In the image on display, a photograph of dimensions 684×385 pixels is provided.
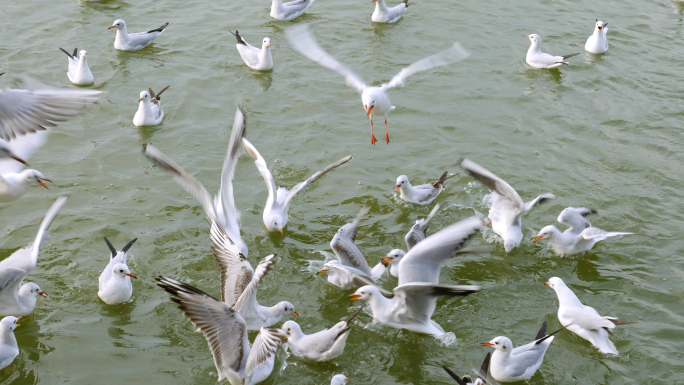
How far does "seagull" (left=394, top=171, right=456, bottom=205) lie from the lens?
31.5ft

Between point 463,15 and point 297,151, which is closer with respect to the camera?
point 297,151

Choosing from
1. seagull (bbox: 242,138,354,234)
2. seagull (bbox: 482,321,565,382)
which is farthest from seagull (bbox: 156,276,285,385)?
seagull (bbox: 242,138,354,234)

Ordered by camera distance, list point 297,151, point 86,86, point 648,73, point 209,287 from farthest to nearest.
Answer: point 648,73 < point 86,86 < point 297,151 < point 209,287

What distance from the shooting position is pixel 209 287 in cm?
818

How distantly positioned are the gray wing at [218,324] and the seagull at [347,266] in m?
1.60

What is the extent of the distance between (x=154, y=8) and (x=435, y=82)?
683 centimetres

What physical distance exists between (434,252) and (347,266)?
1055 mm

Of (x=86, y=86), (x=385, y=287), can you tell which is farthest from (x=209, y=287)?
(x=86, y=86)

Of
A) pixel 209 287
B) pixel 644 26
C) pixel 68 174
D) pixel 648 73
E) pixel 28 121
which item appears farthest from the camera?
pixel 644 26

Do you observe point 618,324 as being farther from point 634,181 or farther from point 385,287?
point 634,181

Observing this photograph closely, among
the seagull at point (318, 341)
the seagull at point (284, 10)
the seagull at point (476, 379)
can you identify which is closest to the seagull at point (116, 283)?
the seagull at point (318, 341)

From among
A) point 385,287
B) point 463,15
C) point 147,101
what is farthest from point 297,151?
point 463,15

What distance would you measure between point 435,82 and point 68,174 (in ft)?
22.1

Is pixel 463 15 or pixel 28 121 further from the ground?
pixel 28 121
